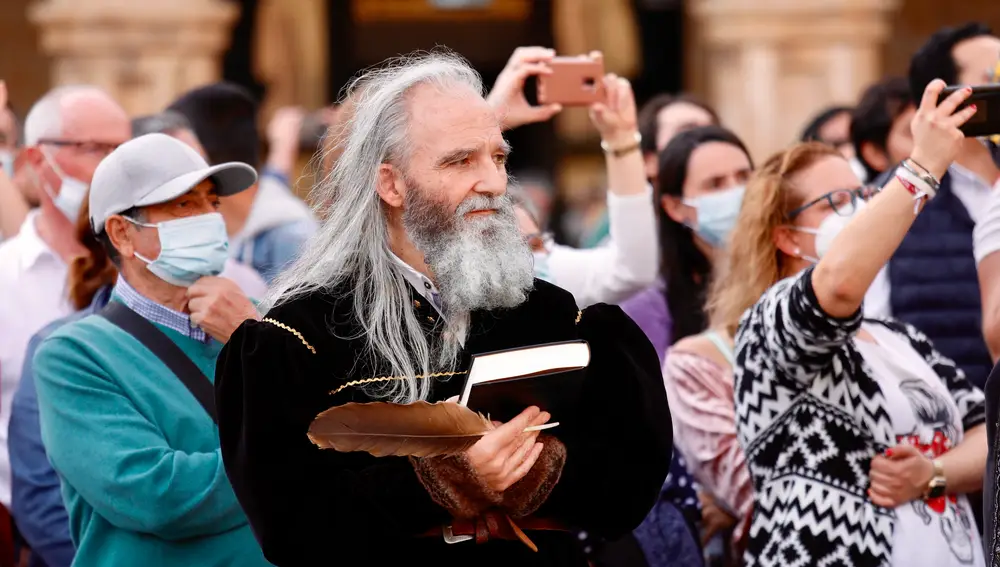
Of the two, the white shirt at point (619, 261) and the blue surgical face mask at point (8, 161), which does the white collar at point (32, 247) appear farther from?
the white shirt at point (619, 261)

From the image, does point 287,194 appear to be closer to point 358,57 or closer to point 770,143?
point 770,143

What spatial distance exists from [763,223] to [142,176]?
5.55ft

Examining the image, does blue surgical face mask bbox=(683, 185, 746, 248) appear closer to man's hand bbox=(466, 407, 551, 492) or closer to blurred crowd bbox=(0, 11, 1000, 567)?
blurred crowd bbox=(0, 11, 1000, 567)

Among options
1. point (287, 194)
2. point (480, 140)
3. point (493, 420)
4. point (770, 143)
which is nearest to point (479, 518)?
point (493, 420)

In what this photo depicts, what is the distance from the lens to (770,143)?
1136 centimetres

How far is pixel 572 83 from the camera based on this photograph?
465 centimetres

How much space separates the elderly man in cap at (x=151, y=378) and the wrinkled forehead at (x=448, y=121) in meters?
0.94

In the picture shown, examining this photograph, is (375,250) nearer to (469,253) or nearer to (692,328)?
(469,253)

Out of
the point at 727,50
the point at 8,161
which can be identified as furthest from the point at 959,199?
the point at 727,50

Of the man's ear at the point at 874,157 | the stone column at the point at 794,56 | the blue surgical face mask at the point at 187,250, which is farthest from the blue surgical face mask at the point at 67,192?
the stone column at the point at 794,56

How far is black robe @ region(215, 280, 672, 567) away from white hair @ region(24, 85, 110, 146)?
2.77m

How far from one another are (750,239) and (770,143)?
7.30m

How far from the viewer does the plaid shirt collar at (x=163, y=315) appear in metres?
3.81

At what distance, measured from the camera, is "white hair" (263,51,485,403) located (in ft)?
9.83
